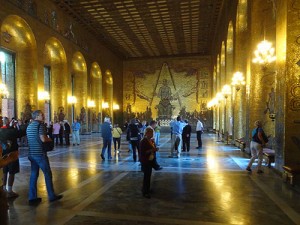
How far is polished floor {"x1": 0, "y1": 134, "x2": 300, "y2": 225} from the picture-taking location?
4.56m

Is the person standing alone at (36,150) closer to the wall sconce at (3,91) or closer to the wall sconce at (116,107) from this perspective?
the wall sconce at (3,91)

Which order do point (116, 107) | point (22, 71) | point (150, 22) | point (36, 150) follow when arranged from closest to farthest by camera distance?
point (36, 150) → point (22, 71) → point (150, 22) → point (116, 107)

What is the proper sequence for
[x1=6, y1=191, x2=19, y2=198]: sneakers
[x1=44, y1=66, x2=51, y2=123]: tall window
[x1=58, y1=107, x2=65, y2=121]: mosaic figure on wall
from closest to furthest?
1. [x1=6, y1=191, x2=19, y2=198]: sneakers
2. [x1=58, y1=107, x2=65, y2=121]: mosaic figure on wall
3. [x1=44, y1=66, x2=51, y2=123]: tall window

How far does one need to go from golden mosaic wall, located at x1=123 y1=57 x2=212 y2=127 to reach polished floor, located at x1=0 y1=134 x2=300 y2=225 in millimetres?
26646

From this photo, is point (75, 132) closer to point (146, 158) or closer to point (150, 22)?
point (146, 158)

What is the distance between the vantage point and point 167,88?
36062mm

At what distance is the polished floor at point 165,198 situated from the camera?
4.56 meters

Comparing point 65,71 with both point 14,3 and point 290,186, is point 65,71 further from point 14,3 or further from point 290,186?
point 290,186

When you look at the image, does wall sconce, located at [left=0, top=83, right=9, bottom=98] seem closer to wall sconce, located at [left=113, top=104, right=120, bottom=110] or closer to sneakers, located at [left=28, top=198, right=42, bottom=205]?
sneakers, located at [left=28, top=198, right=42, bottom=205]

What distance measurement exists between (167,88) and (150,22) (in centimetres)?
1351

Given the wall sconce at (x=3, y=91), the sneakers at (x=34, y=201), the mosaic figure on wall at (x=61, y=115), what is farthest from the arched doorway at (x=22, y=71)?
the sneakers at (x=34, y=201)

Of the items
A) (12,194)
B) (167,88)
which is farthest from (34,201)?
(167,88)

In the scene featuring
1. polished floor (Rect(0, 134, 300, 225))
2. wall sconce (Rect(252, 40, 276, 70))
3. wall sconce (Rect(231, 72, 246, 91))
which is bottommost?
polished floor (Rect(0, 134, 300, 225))

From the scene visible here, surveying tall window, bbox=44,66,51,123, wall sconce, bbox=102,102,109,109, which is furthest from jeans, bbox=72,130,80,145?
wall sconce, bbox=102,102,109,109
